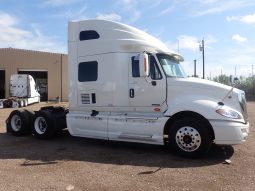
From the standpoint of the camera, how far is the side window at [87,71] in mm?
10166

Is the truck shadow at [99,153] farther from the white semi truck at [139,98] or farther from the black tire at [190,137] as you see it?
the white semi truck at [139,98]

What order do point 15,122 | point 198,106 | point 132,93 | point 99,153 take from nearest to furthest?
point 198,106
point 99,153
point 132,93
point 15,122

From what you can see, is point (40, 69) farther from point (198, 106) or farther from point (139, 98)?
point (198, 106)

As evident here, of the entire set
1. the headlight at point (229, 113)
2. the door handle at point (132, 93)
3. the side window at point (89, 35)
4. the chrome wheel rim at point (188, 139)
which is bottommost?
the chrome wheel rim at point (188, 139)

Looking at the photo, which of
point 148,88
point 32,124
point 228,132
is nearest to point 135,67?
point 148,88

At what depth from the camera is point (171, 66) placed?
381 inches

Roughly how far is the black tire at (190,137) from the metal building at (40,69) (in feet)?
93.7

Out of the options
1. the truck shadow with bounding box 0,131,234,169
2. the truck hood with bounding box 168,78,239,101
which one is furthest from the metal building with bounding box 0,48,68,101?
the truck hood with bounding box 168,78,239,101

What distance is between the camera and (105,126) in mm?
9820

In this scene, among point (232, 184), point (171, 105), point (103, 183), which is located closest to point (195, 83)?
point (171, 105)

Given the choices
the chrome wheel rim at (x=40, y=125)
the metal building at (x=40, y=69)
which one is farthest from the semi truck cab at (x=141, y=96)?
the metal building at (x=40, y=69)

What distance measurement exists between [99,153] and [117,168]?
5.26ft

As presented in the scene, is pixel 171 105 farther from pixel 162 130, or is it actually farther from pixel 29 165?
pixel 29 165

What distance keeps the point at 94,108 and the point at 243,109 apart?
3939mm
